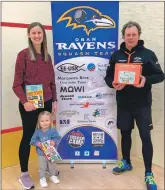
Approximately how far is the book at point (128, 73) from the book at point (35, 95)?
658 mm

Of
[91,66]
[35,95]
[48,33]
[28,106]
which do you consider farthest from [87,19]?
[28,106]

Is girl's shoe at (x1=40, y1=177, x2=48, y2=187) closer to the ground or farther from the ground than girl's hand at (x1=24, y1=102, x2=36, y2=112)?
closer to the ground

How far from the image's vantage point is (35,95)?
2523 mm

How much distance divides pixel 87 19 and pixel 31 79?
80 centimetres

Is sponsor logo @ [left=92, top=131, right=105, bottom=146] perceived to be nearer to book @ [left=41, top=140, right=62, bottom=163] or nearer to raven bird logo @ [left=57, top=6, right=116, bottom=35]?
book @ [left=41, top=140, right=62, bottom=163]

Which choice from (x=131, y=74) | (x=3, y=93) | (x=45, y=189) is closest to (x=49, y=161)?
(x=45, y=189)

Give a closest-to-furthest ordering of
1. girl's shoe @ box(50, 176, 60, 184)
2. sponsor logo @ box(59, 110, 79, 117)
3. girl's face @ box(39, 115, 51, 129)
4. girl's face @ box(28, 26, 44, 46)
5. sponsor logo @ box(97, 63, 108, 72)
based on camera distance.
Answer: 1. girl's face @ box(28, 26, 44, 46)
2. girl's face @ box(39, 115, 51, 129)
3. girl's shoe @ box(50, 176, 60, 184)
4. sponsor logo @ box(97, 63, 108, 72)
5. sponsor logo @ box(59, 110, 79, 117)

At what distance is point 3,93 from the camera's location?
300cm

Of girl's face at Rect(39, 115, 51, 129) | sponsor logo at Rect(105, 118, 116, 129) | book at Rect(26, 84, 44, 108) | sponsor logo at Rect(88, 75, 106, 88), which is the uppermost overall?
sponsor logo at Rect(88, 75, 106, 88)

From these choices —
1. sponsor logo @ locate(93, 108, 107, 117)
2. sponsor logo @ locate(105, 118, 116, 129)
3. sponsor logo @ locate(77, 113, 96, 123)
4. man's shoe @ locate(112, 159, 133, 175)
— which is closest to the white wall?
man's shoe @ locate(112, 159, 133, 175)

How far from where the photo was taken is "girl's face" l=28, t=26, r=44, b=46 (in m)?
2.46

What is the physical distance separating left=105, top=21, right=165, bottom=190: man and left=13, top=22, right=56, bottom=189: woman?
1.84 feet

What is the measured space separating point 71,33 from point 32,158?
1.42 metres

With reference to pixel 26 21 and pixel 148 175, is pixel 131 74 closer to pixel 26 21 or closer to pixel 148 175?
pixel 148 175
